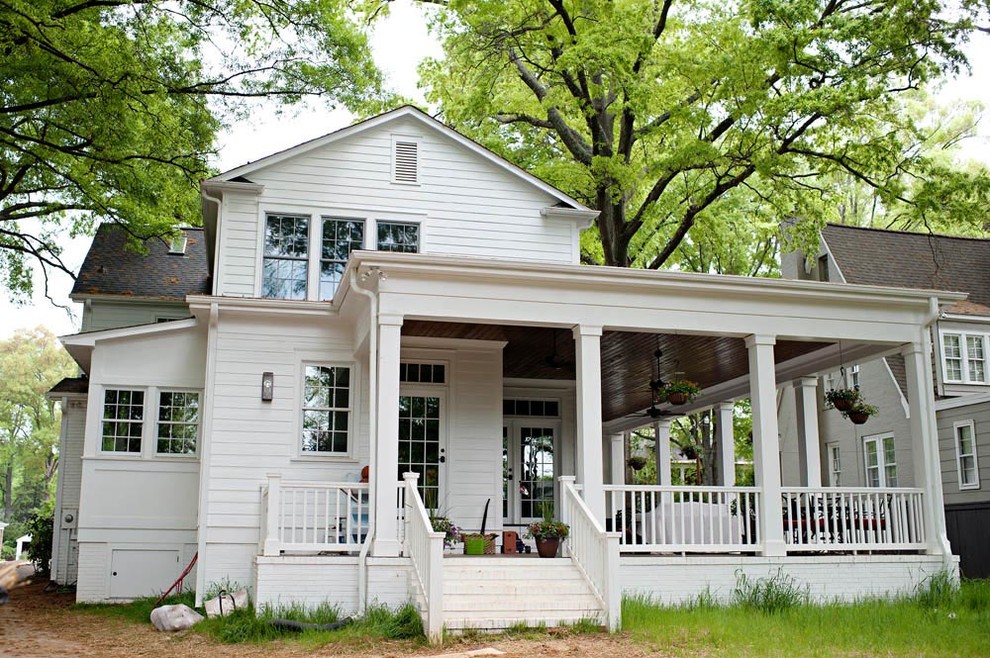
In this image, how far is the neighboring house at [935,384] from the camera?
61.2 ft

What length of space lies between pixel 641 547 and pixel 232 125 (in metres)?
11.7

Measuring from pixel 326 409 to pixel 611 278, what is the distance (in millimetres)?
4513

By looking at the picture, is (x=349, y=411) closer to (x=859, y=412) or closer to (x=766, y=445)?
(x=766, y=445)

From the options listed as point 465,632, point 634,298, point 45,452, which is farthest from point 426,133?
point 45,452

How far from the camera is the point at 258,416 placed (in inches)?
514

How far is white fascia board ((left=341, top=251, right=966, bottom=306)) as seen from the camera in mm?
10992

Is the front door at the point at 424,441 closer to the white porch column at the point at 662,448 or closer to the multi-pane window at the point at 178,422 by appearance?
the multi-pane window at the point at 178,422

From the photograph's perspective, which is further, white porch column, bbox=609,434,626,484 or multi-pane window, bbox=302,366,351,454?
white porch column, bbox=609,434,626,484

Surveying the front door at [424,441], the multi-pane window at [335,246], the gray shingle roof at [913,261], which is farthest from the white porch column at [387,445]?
the gray shingle roof at [913,261]

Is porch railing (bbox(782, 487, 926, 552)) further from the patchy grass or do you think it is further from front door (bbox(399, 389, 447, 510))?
front door (bbox(399, 389, 447, 510))

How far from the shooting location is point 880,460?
2172cm

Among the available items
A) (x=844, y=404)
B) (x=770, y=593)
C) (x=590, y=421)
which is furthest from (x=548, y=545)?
(x=844, y=404)

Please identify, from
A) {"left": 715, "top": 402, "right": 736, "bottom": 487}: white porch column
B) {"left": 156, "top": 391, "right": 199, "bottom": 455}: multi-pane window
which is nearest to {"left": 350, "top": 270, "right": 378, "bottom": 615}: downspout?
{"left": 156, "top": 391, "right": 199, "bottom": 455}: multi-pane window

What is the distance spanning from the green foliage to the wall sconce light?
21.6 ft
